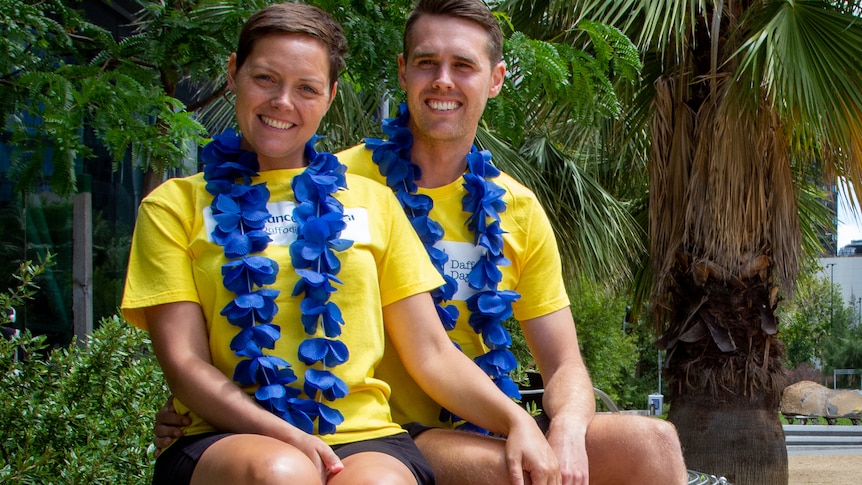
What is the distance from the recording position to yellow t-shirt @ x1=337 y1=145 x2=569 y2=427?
8.23ft

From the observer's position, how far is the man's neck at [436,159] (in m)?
2.61

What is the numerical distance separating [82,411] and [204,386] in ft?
5.96

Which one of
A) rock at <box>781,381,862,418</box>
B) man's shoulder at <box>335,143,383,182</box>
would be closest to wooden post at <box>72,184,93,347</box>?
man's shoulder at <box>335,143,383,182</box>

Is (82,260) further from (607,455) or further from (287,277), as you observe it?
(607,455)

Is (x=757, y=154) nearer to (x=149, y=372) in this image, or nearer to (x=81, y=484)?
(x=149, y=372)

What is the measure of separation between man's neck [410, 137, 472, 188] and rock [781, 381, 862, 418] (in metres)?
24.6

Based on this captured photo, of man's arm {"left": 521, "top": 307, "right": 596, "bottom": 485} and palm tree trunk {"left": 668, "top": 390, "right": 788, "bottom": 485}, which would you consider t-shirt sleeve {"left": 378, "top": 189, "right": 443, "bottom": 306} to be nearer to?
man's arm {"left": 521, "top": 307, "right": 596, "bottom": 485}

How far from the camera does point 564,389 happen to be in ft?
7.68

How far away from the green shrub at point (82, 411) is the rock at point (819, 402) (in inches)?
945

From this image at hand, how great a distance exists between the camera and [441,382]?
2.22 metres

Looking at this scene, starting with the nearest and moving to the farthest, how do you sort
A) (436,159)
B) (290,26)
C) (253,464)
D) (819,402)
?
1. (253,464)
2. (290,26)
3. (436,159)
4. (819,402)

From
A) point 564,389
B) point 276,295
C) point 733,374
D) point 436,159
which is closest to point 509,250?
point 436,159

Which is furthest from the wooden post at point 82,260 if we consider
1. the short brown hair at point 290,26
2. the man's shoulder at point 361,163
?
the short brown hair at point 290,26

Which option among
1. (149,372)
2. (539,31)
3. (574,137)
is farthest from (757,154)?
(149,372)
